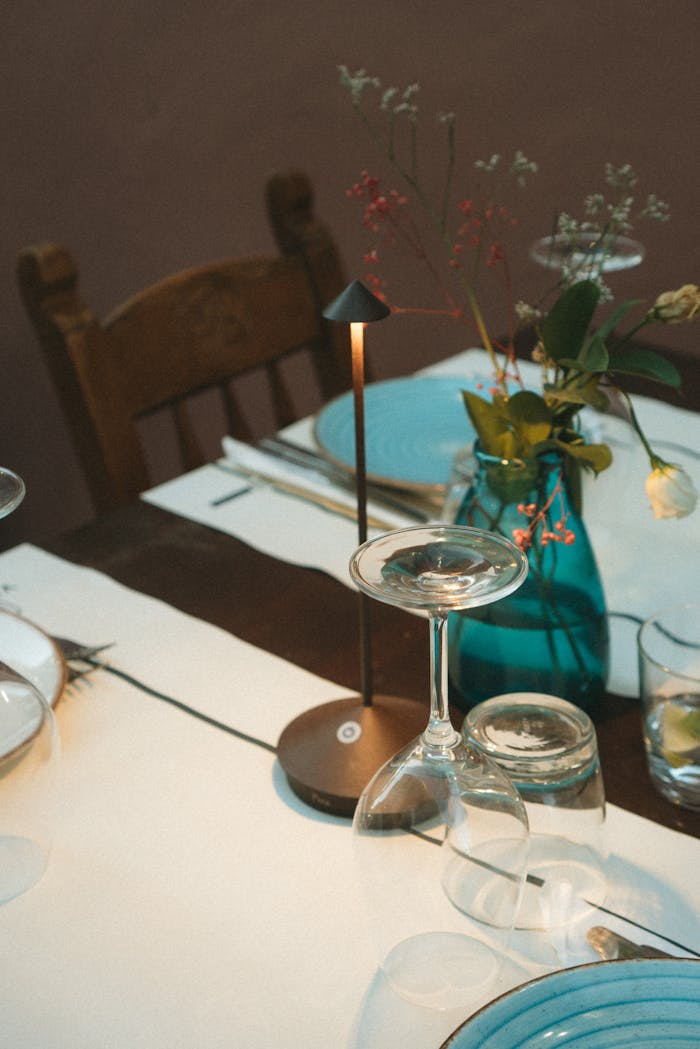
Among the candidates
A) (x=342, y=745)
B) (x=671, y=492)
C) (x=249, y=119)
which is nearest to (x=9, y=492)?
(x=342, y=745)

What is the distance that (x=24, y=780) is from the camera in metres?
0.68

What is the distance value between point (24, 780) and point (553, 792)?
297 mm

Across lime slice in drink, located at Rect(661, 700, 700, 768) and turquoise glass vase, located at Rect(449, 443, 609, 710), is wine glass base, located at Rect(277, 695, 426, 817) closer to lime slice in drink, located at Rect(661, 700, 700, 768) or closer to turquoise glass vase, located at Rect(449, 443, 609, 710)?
turquoise glass vase, located at Rect(449, 443, 609, 710)

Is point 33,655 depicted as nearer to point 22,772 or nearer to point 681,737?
point 22,772

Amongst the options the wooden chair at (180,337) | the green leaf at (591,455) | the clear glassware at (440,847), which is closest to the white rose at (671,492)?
the green leaf at (591,455)

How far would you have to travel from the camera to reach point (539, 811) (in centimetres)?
66

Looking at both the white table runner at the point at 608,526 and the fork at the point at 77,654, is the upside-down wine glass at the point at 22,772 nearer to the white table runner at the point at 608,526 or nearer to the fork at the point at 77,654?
the fork at the point at 77,654

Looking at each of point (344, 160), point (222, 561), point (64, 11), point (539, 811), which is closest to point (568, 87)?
point (344, 160)

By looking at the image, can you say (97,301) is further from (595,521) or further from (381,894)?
(381,894)

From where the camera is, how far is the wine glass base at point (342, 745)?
0.75 meters

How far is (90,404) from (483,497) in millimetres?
662

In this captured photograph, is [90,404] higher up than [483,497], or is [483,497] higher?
[483,497]

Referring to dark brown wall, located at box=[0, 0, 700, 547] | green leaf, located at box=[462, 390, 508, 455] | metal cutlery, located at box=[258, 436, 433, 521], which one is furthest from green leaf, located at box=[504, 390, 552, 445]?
dark brown wall, located at box=[0, 0, 700, 547]

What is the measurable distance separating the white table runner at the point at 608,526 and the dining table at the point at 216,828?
0.01 m
